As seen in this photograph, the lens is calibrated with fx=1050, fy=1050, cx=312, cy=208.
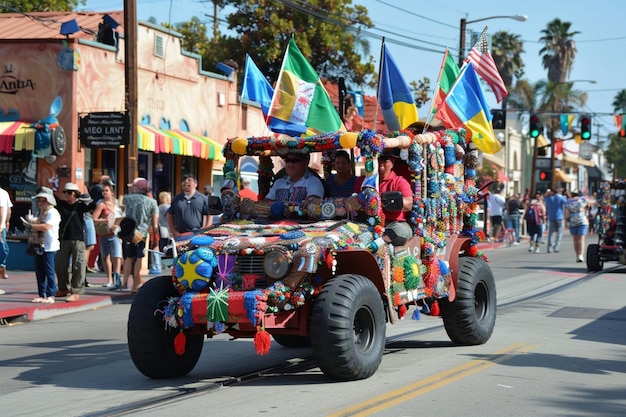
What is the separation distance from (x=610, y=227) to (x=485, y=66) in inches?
463

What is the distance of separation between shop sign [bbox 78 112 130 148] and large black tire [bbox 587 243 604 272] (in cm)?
1038

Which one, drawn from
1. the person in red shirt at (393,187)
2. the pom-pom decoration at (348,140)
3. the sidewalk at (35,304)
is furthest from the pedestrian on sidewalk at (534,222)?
the pom-pom decoration at (348,140)

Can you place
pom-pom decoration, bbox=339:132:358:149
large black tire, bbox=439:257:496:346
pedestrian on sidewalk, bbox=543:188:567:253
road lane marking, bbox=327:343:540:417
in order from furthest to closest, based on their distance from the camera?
pedestrian on sidewalk, bbox=543:188:567:253, large black tire, bbox=439:257:496:346, pom-pom decoration, bbox=339:132:358:149, road lane marking, bbox=327:343:540:417

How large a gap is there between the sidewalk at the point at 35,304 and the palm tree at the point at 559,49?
66.4 m

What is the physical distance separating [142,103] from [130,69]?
452cm

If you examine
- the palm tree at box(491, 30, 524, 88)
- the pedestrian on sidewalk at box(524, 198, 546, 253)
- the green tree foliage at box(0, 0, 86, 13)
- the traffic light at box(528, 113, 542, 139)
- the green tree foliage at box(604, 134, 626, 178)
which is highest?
the palm tree at box(491, 30, 524, 88)

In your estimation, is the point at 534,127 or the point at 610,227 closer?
the point at 610,227

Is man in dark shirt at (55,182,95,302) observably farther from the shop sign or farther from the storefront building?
the shop sign

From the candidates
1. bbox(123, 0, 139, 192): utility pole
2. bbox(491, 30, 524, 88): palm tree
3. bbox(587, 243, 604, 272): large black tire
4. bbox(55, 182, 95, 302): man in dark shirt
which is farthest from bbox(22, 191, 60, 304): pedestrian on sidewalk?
bbox(491, 30, 524, 88): palm tree

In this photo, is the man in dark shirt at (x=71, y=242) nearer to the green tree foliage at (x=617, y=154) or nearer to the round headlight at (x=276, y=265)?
the round headlight at (x=276, y=265)

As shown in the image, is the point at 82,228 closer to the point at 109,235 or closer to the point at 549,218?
the point at 109,235

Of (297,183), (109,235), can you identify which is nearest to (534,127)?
(109,235)

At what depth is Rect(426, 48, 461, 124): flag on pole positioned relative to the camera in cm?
1219

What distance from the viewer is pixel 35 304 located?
15.9 metres
